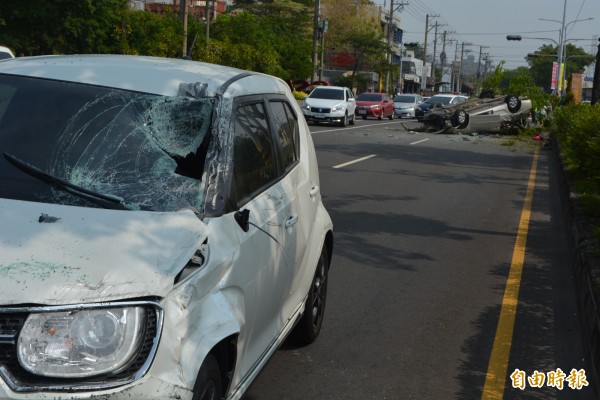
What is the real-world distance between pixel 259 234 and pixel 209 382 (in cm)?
93

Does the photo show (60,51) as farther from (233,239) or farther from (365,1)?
(365,1)

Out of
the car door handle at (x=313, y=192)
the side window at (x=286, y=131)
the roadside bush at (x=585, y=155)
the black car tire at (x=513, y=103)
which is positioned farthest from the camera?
the black car tire at (x=513, y=103)

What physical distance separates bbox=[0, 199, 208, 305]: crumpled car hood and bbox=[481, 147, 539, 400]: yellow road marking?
105 inches

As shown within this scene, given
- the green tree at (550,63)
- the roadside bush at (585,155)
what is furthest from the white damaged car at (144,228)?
the green tree at (550,63)

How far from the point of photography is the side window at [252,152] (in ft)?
14.0

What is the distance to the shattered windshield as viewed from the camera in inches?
154

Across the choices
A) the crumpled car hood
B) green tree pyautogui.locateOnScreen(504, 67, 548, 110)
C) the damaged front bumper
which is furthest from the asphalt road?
green tree pyautogui.locateOnScreen(504, 67, 548, 110)

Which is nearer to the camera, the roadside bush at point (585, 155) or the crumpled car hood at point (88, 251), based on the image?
the crumpled car hood at point (88, 251)

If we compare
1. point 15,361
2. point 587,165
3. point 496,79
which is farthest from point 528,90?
point 15,361

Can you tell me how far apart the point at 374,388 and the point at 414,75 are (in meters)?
121

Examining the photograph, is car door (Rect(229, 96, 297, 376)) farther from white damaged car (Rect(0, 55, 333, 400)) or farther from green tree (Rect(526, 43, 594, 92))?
green tree (Rect(526, 43, 594, 92))

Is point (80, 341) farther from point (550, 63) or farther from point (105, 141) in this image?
point (550, 63)

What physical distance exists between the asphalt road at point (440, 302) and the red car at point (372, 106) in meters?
30.3

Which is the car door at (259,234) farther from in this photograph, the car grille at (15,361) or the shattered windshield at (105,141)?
the car grille at (15,361)
